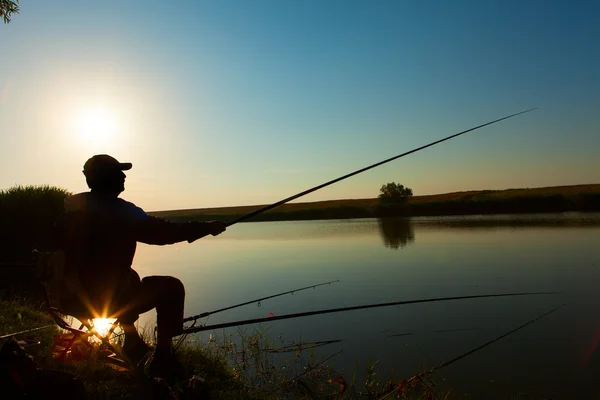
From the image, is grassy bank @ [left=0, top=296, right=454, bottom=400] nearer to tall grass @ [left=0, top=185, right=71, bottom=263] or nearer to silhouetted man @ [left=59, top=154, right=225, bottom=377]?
silhouetted man @ [left=59, top=154, right=225, bottom=377]

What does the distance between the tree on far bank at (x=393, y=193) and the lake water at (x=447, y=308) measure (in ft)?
211

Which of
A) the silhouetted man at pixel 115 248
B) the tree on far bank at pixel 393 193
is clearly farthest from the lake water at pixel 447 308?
the tree on far bank at pixel 393 193

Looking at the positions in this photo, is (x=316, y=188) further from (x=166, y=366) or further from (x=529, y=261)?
(x=529, y=261)

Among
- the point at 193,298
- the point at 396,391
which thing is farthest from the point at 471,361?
the point at 193,298

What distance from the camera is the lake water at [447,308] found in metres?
5.68

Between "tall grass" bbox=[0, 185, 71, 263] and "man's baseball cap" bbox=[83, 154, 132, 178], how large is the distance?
12.0m

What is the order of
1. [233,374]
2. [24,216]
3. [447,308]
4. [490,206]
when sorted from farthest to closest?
[490,206] → [24,216] → [447,308] → [233,374]

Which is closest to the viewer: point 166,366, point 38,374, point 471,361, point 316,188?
point 38,374

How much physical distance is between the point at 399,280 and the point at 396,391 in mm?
7703

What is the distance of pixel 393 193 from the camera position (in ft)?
276

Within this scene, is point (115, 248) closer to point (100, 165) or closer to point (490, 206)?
point (100, 165)

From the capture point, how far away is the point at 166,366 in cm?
349

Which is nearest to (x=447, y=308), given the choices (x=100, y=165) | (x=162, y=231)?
(x=162, y=231)

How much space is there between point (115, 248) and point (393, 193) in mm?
83470
